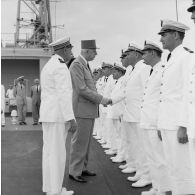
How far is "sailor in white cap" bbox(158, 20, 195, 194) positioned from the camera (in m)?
3.52

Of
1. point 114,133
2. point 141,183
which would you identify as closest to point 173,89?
point 141,183

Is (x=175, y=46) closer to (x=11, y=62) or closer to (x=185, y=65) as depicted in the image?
(x=185, y=65)

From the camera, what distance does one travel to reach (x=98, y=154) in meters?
7.59

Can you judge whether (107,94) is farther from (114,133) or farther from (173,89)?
(173,89)

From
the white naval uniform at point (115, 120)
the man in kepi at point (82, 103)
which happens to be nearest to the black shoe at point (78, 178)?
the man in kepi at point (82, 103)

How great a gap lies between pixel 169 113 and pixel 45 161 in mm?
1696

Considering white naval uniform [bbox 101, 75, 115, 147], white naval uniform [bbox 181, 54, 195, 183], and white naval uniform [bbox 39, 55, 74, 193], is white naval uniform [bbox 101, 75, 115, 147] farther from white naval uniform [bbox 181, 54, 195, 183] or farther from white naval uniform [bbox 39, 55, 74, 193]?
white naval uniform [bbox 181, 54, 195, 183]

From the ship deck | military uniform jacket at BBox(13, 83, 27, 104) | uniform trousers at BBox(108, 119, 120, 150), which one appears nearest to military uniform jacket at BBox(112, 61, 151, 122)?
the ship deck

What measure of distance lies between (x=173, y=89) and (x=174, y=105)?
163 mm

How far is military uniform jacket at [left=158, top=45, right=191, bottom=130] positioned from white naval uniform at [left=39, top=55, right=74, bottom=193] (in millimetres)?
1172

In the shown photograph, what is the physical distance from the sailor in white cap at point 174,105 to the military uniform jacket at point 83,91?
175 cm

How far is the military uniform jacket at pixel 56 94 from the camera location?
4.23 metres

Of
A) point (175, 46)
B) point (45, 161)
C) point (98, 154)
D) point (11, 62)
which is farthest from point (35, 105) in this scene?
point (175, 46)

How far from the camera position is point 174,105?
11.8 ft
